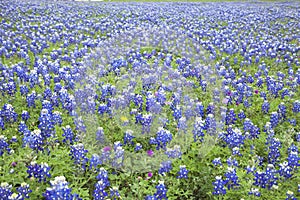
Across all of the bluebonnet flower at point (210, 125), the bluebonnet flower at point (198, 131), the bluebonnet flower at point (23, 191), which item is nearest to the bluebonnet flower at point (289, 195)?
the bluebonnet flower at point (198, 131)

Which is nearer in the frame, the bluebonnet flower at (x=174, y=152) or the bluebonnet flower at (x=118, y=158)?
the bluebonnet flower at (x=118, y=158)

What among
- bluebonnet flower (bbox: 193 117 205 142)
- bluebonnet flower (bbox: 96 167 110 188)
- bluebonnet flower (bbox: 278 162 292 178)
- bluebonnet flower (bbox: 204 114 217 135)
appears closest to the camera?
bluebonnet flower (bbox: 96 167 110 188)

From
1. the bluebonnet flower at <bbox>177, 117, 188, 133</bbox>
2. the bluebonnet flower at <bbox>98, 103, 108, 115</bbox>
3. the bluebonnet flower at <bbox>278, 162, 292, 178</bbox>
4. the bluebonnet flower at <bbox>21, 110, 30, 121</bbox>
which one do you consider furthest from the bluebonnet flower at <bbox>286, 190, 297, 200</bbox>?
the bluebonnet flower at <bbox>21, 110, 30, 121</bbox>

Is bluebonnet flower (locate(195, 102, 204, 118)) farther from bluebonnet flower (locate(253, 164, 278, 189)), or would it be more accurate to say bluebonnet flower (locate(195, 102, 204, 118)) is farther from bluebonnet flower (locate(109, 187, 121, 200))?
bluebonnet flower (locate(109, 187, 121, 200))

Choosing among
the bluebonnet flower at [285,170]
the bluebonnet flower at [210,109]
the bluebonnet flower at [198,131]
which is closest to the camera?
the bluebonnet flower at [285,170]

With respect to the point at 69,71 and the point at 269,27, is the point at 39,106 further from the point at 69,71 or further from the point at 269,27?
the point at 269,27

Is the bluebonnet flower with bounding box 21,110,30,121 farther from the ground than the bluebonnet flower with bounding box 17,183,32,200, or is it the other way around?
the bluebonnet flower with bounding box 21,110,30,121

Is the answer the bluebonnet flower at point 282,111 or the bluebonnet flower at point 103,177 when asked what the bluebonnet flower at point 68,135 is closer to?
the bluebonnet flower at point 103,177

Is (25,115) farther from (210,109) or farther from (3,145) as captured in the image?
(210,109)

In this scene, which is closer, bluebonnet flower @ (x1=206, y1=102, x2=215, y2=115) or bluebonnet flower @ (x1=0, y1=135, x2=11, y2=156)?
bluebonnet flower @ (x1=0, y1=135, x2=11, y2=156)
